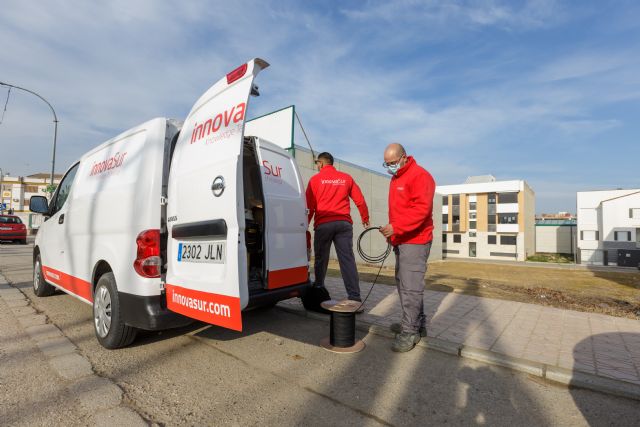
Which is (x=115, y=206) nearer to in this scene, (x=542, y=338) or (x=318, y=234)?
(x=318, y=234)

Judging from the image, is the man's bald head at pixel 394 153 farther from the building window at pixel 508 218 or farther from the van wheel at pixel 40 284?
the building window at pixel 508 218

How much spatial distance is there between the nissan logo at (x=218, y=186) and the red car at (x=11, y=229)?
891 inches

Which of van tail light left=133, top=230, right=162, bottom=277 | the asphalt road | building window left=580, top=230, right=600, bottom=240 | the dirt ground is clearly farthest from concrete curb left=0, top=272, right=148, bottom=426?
building window left=580, top=230, right=600, bottom=240

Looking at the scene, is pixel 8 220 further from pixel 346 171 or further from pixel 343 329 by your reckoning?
pixel 343 329

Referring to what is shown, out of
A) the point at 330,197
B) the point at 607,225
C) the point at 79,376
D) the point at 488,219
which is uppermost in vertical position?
the point at 488,219

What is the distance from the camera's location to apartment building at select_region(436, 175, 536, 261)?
58.1 meters

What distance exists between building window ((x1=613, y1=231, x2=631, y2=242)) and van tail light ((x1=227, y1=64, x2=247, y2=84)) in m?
61.3

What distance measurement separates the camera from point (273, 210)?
3.63 m

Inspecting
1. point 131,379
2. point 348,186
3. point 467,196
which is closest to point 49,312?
point 131,379

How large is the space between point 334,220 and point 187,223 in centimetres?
206

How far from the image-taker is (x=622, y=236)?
47125 millimetres

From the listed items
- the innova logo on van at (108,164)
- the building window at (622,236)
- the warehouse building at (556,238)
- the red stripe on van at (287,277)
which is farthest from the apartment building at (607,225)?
the innova logo on van at (108,164)

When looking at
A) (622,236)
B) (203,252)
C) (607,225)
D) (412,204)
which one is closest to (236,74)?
Result: (203,252)

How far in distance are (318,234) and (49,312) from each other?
3.85 meters
